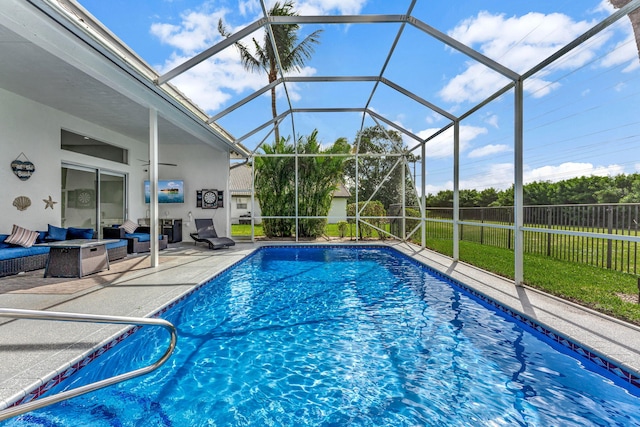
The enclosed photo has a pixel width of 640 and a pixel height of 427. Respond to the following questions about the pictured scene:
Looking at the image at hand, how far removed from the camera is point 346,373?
2.77 metres

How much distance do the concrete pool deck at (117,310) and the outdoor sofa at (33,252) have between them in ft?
0.55

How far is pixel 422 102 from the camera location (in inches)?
293

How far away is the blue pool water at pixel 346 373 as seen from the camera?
222cm

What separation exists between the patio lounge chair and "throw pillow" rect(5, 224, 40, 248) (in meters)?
3.82

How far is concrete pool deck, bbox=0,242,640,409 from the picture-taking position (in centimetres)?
243

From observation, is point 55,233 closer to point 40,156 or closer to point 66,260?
point 40,156

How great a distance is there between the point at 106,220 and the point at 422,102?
8.53m

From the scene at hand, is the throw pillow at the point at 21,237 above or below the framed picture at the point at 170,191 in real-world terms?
below

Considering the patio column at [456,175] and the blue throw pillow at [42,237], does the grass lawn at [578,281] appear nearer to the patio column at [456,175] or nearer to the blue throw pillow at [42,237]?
the patio column at [456,175]

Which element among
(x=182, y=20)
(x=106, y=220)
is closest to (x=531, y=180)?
(x=182, y=20)

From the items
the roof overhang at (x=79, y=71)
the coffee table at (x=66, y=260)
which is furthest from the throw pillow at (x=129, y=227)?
the coffee table at (x=66, y=260)

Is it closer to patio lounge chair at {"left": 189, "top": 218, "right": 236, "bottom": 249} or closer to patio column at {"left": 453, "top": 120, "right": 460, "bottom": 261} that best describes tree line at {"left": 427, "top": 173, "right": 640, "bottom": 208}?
patio column at {"left": 453, "top": 120, "right": 460, "bottom": 261}

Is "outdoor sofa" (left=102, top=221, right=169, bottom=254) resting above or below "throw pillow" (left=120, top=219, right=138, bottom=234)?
below

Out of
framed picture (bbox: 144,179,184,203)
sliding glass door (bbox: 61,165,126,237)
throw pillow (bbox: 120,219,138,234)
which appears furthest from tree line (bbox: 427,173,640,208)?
sliding glass door (bbox: 61,165,126,237)
